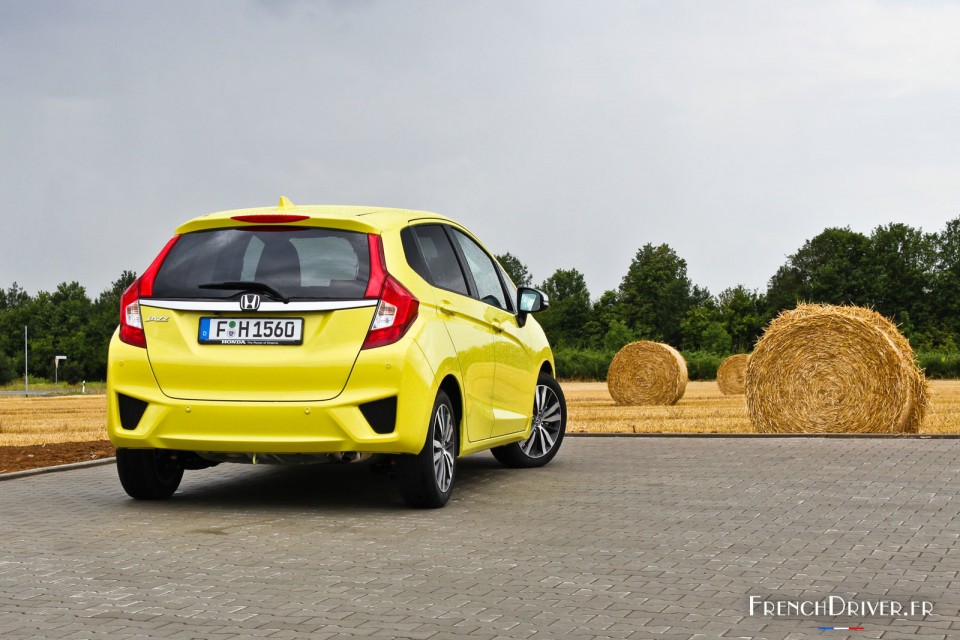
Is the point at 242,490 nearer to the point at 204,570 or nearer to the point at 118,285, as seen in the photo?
the point at 204,570

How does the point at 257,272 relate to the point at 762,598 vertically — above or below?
above

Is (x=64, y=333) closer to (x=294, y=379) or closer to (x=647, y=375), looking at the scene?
(x=647, y=375)

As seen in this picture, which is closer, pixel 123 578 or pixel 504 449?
pixel 123 578

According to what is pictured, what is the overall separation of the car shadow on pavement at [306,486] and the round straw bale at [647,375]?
1953 centimetres

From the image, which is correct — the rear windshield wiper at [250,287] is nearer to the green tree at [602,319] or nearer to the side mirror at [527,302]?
the side mirror at [527,302]

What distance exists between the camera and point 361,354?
734cm

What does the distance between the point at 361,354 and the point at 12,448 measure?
7.09 meters

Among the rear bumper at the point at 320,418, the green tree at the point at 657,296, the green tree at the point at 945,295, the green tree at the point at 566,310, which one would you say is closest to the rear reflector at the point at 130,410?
the rear bumper at the point at 320,418

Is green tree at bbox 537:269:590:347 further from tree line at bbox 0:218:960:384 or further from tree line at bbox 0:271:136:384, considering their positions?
tree line at bbox 0:271:136:384

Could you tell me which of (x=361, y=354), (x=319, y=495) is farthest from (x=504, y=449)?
(x=361, y=354)

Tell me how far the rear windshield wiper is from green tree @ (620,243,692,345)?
9200 centimetres

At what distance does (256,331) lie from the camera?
24.4ft

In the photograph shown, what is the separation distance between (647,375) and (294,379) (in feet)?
77.2

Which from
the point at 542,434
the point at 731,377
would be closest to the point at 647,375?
the point at 731,377
